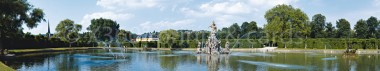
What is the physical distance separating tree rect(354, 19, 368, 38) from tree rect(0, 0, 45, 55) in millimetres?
91938

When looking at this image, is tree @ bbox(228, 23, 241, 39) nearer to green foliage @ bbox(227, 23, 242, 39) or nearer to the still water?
green foliage @ bbox(227, 23, 242, 39)

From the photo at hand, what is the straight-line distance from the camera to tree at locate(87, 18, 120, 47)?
14888 cm

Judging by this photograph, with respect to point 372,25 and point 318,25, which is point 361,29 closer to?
point 372,25

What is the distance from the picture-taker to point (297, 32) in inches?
3369

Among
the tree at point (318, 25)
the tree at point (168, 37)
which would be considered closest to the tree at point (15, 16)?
the tree at point (168, 37)

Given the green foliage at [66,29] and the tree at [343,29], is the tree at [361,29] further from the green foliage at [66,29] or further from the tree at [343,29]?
the green foliage at [66,29]

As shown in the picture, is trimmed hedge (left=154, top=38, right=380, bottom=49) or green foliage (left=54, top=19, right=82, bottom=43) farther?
green foliage (left=54, top=19, right=82, bottom=43)

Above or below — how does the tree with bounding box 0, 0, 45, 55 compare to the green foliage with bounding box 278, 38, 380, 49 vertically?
above

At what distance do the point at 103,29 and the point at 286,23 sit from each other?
84986 millimetres

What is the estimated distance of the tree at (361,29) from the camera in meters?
118

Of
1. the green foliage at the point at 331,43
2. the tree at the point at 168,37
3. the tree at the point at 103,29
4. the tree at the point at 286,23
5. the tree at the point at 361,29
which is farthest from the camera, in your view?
the tree at the point at 103,29

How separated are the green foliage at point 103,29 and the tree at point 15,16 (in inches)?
3465

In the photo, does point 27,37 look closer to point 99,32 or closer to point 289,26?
point 289,26

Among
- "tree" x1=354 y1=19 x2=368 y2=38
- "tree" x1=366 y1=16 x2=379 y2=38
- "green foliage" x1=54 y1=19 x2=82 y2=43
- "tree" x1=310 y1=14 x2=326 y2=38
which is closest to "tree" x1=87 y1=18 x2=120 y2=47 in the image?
"green foliage" x1=54 y1=19 x2=82 y2=43
